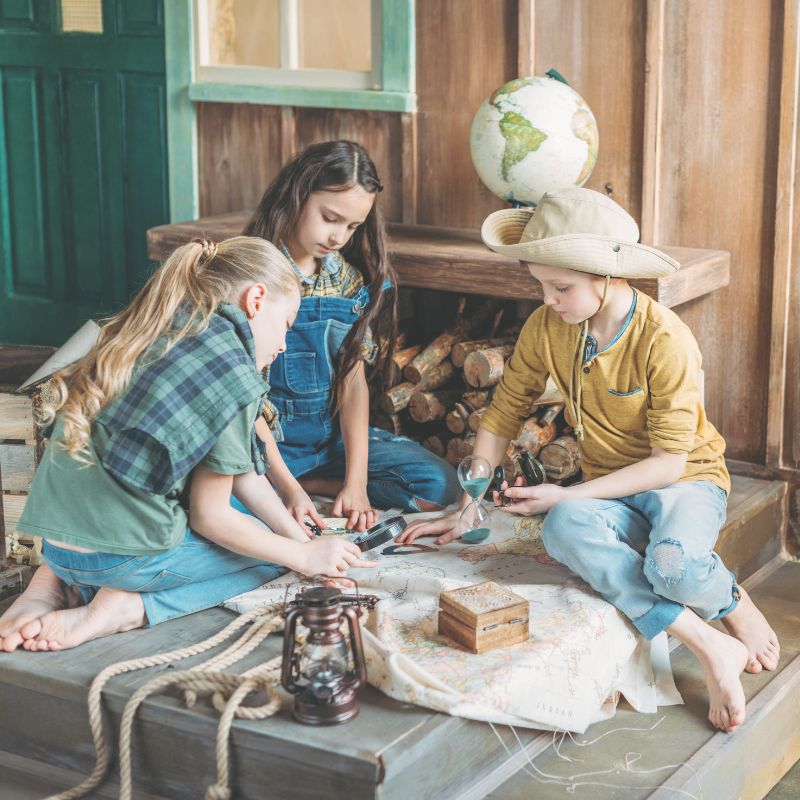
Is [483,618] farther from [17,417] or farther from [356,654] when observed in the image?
[17,417]

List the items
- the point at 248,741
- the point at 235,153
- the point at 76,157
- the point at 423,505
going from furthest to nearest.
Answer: the point at 76,157
the point at 235,153
the point at 423,505
the point at 248,741

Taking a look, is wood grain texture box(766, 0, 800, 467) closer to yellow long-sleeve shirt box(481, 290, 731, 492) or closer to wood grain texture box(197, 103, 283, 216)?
yellow long-sleeve shirt box(481, 290, 731, 492)

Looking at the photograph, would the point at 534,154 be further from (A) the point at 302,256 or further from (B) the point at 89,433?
(B) the point at 89,433

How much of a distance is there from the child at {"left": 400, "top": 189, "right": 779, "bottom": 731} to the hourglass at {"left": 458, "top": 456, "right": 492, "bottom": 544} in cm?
10

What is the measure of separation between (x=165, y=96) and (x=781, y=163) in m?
2.53

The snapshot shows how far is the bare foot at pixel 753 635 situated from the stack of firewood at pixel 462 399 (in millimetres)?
859

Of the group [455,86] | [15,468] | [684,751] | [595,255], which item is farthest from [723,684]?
[455,86]

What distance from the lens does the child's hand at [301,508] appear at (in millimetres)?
3250

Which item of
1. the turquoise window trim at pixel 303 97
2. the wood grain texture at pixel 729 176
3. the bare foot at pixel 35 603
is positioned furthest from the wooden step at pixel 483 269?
the bare foot at pixel 35 603

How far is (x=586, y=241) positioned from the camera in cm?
287

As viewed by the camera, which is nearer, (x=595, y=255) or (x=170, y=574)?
(x=170, y=574)

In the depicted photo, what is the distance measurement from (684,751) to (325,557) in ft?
2.95

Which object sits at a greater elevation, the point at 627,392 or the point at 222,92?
the point at 222,92

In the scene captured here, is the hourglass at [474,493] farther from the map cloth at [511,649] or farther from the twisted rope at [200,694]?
the twisted rope at [200,694]
